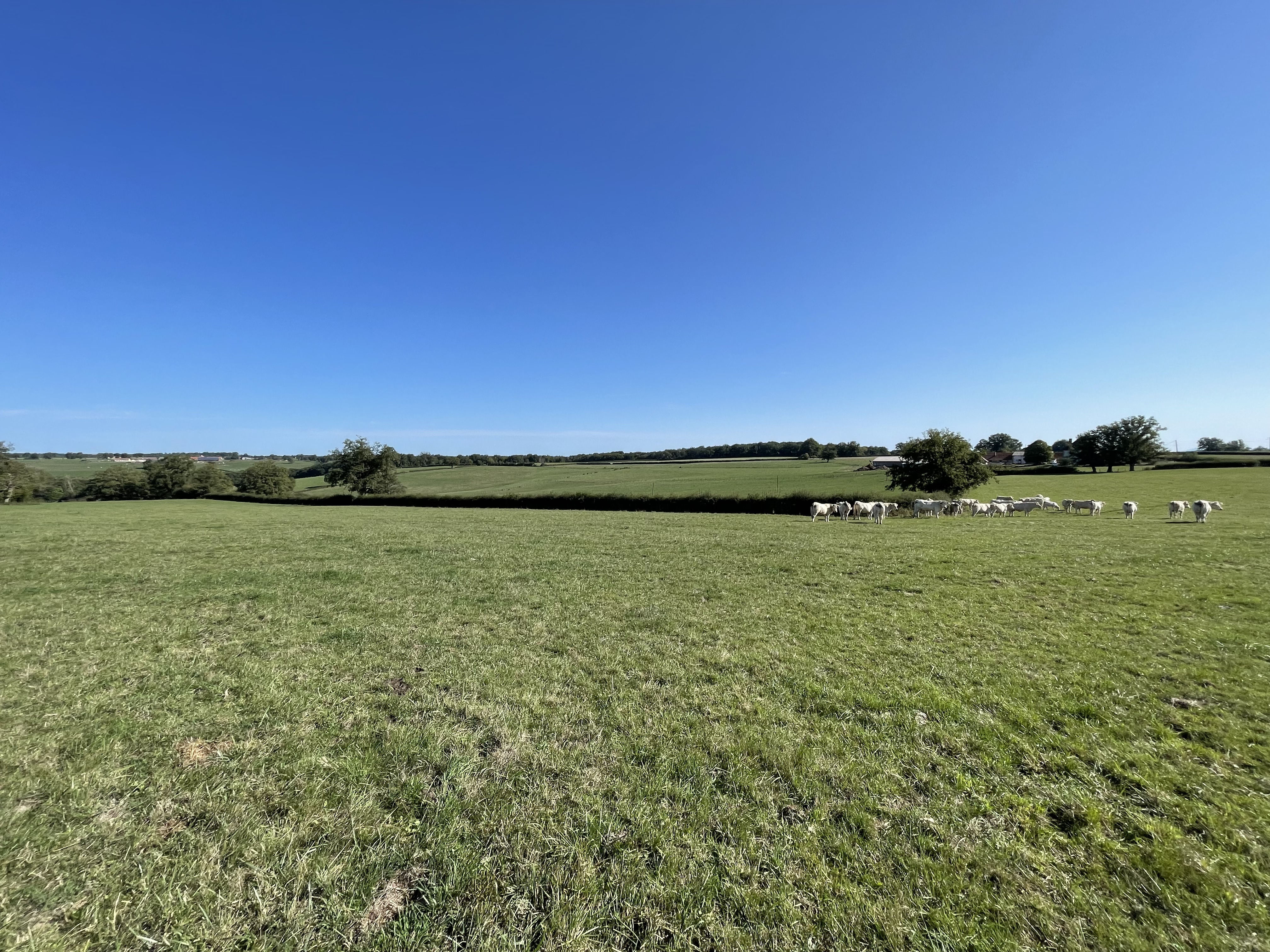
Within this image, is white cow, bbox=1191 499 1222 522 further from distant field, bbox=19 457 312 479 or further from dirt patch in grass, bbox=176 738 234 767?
distant field, bbox=19 457 312 479

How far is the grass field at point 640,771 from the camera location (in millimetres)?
2830

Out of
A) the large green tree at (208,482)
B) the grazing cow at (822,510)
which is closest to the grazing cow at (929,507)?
the grazing cow at (822,510)

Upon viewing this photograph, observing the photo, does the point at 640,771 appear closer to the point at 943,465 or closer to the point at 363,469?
the point at 943,465

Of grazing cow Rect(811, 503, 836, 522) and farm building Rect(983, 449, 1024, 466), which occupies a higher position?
farm building Rect(983, 449, 1024, 466)

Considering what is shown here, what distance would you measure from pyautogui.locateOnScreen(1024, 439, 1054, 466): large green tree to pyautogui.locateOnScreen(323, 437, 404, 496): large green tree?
134411 mm

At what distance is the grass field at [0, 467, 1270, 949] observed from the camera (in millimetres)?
2830

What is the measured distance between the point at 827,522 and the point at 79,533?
39.1 m

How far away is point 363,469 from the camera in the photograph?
204 feet

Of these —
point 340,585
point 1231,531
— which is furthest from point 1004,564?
point 340,585

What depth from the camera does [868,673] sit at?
21.1 ft

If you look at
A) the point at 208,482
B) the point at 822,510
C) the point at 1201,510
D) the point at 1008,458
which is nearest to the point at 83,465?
the point at 208,482

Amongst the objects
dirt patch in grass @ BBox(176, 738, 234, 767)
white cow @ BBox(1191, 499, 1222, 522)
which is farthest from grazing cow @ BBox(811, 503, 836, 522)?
dirt patch in grass @ BBox(176, 738, 234, 767)

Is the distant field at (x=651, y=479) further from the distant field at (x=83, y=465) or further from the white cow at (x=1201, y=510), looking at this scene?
the distant field at (x=83, y=465)

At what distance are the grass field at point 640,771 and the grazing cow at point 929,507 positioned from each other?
25.2 metres
